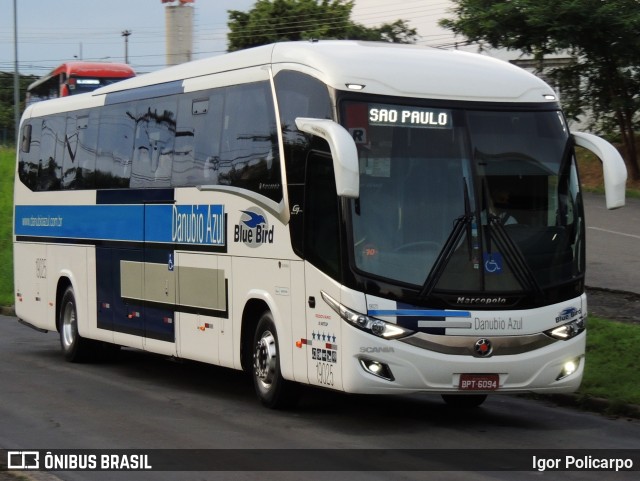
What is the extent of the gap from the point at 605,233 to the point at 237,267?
15.6 m

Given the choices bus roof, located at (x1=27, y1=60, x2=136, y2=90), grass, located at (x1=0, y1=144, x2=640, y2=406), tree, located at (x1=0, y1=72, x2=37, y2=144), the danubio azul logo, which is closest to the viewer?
grass, located at (x1=0, y1=144, x2=640, y2=406)

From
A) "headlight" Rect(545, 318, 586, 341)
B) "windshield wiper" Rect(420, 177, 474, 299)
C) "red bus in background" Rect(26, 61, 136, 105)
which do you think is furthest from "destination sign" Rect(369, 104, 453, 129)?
"red bus in background" Rect(26, 61, 136, 105)

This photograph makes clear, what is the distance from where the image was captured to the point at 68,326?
18.3 m

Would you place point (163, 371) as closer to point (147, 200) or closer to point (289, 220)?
point (147, 200)

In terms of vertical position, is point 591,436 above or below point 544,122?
below

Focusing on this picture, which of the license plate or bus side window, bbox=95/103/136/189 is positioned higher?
bus side window, bbox=95/103/136/189

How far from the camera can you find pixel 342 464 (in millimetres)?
9406

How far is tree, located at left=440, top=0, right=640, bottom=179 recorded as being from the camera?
Answer: 34656mm

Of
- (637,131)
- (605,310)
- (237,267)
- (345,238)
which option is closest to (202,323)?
(237,267)

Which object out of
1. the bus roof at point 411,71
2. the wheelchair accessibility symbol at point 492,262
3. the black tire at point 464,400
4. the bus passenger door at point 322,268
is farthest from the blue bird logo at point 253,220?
the black tire at point 464,400

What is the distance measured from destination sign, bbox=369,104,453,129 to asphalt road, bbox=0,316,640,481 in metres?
2.68

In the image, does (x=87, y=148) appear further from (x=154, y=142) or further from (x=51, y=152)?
(x=154, y=142)

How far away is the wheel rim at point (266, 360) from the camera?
12492 mm

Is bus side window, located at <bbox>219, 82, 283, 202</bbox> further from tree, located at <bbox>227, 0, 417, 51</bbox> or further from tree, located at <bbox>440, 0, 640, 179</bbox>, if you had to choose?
tree, located at <bbox>227, 0, 417, 51</bbox>
